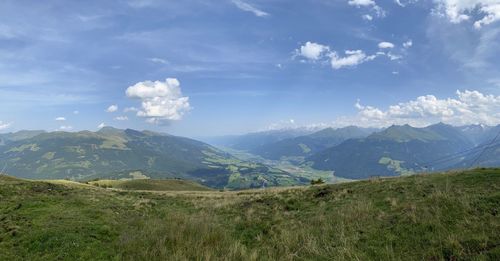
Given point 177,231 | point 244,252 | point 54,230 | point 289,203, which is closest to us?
point 244,252

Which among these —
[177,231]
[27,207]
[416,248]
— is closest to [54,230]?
[177,231]

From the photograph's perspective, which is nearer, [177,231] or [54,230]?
[177,231]

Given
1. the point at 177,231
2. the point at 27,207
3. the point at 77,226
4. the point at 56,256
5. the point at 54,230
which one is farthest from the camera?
the point at 27,207

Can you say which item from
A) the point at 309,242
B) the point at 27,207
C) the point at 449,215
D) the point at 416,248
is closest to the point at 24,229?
the point at 27,207

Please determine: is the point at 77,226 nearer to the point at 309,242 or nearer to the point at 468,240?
the point at 309,242

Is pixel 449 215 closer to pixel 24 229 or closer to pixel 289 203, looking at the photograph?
pixel 289 203

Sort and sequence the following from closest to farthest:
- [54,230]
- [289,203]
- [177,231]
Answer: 1. [177,231]
2. [54,230]
3. [289,203]

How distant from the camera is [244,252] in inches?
414

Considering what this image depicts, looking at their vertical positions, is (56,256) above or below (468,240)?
below

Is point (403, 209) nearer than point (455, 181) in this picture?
Yes

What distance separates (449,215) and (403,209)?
2296mm

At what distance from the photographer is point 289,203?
24.4m

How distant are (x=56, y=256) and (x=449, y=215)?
14.8 meters

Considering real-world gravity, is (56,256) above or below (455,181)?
below
